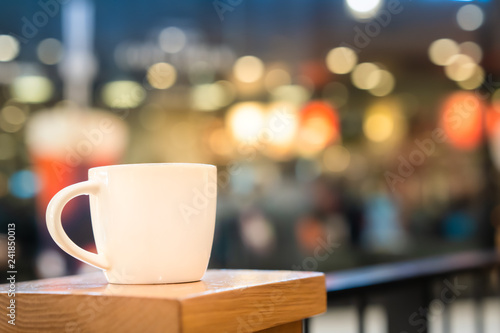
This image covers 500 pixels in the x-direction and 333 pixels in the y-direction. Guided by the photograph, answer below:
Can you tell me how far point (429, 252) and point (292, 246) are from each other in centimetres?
184

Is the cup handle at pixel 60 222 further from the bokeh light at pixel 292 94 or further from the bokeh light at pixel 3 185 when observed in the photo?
the bokeh light at pixel 292 94

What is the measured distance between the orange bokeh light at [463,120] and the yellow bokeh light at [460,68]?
0.18 m

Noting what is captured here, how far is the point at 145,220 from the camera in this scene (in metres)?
0.66

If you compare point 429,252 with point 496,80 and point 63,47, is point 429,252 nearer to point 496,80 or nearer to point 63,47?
point 496,80

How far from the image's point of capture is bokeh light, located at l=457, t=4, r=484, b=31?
244 inches

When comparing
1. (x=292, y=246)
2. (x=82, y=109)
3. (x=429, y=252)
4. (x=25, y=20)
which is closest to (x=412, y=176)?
(x=429, y=252)

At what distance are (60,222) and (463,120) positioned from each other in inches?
267

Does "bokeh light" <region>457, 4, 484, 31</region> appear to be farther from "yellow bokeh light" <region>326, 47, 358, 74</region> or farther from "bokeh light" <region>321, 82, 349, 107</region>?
"bokeh light" <region>321, 82, 349, 107</region>

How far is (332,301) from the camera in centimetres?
150

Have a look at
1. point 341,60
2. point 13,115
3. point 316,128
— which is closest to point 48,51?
point 13,115

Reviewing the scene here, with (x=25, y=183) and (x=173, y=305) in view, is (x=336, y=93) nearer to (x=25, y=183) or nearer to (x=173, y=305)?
(x=25, y=183)

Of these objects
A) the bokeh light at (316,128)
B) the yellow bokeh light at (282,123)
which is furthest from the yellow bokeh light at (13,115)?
the bokeh light at (316,128)

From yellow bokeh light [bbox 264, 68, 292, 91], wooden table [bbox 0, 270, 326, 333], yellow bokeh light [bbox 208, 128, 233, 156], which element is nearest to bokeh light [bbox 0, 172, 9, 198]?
yellow bokeh light [bbox 208, 128, 233, 156]

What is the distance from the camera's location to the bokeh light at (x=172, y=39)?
16.1 feet
